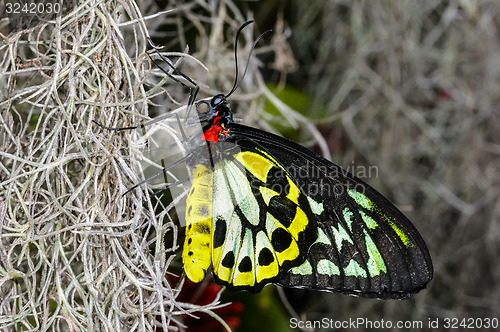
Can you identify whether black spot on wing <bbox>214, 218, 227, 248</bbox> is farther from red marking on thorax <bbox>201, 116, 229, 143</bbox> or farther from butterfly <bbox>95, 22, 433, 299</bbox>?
red marking on thorax <bbox>201, 116, 229, 143</bbox>

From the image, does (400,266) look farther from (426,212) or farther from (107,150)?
(426,212)

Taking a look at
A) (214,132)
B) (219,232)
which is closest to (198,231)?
(219,232)

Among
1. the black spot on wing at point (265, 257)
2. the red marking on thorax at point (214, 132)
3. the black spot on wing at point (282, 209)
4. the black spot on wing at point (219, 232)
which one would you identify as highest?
the red marking on thorax at point (214, 132)

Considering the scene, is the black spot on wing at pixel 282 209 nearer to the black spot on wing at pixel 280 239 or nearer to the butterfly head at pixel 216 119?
A: the black spot on wing at pixel 280 239

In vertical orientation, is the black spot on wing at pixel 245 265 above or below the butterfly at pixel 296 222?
below

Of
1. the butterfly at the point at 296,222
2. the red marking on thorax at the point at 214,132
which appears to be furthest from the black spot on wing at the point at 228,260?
the red marking on thorax at the point at 214,132

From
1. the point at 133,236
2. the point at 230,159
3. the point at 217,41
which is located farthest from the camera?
the point at 217,41

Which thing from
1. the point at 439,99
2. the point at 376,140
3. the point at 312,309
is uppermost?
the point at 439,99

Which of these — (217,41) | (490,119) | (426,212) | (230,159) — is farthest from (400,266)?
(490,119)
